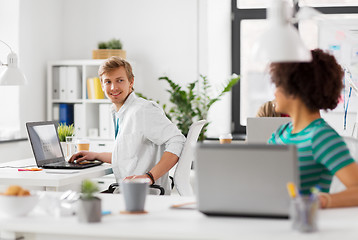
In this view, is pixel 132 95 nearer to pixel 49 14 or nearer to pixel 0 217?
pixel 0 217

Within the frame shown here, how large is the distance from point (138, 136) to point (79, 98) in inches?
108

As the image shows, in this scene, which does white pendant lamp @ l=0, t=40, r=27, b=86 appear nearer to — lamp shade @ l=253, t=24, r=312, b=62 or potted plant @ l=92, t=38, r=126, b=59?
potted plant @ l=92, t=38, r=126, b=59

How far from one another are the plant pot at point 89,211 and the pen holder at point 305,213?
0.57 m

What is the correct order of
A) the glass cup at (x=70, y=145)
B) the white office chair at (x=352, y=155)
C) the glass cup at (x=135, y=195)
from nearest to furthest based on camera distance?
the glass cup at (x=135, y=195)
the white office chair at (x=352, y=155)
the glass cup at (x=70, y=145)

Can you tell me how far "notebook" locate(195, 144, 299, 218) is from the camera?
1.73 m

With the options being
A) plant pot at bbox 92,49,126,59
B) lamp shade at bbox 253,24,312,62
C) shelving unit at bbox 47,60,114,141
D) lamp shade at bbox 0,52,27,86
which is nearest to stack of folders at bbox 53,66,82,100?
shelving unit at bbox 47,60,114,141

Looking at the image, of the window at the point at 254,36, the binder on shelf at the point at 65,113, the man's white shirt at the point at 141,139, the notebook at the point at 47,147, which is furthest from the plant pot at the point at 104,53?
the man's white shirt at the point at 141,139

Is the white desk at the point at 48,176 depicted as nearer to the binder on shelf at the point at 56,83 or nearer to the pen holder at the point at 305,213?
the pen holder at the point at 305,213

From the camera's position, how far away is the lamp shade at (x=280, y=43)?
5.89 feet

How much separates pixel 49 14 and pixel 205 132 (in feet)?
6.43

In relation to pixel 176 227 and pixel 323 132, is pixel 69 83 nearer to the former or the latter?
pixel 323 132

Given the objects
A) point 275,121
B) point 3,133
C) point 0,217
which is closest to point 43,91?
point 3,133

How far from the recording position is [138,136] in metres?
Result: 3.40

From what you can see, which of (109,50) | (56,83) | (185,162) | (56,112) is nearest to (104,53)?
(109,50)
